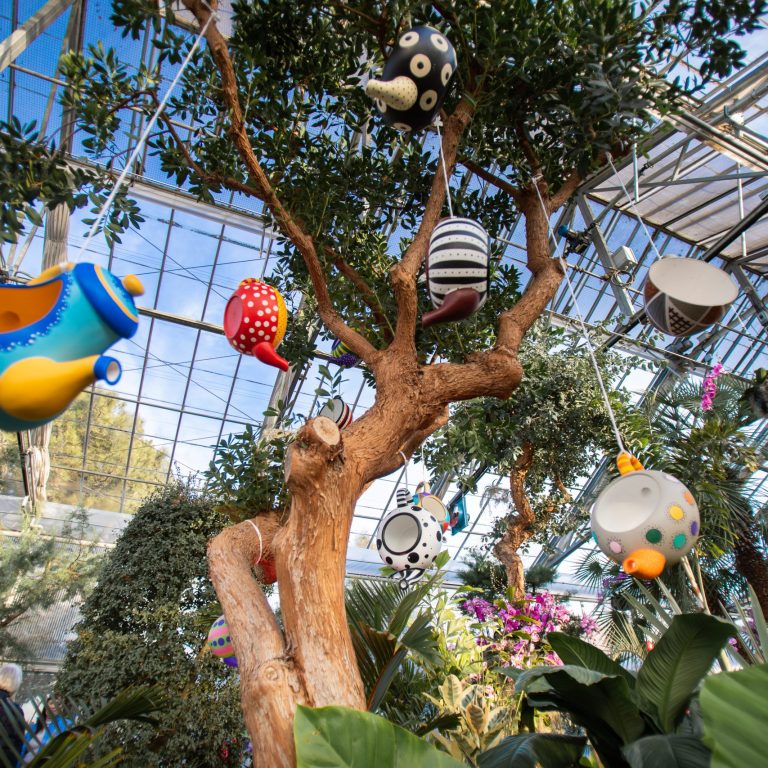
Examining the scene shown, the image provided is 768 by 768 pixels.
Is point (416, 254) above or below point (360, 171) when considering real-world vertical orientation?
below

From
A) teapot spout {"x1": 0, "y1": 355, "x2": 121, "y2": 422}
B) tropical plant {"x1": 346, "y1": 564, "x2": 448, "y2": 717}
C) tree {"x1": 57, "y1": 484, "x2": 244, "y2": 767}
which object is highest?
teapot spout {"x1": 0, "y1": 355, "x2": 121, "y2": 422}

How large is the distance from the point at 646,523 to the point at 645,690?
0.42 m

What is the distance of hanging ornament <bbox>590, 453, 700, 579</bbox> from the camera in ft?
4.94

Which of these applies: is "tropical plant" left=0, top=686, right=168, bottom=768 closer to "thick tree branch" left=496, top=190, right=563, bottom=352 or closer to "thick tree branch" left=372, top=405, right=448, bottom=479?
"thick tree branch" left=372, top=405, right=448, bottom=479

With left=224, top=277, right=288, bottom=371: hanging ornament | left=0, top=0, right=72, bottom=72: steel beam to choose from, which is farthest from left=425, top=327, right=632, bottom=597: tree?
left=0, top=0, right=72, bottom=72: steel beam

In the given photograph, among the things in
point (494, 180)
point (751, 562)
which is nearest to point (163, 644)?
point (494, 180)

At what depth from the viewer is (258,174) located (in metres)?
2.22

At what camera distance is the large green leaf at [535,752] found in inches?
53.4

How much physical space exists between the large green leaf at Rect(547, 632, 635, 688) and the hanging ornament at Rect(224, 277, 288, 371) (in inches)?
48.5

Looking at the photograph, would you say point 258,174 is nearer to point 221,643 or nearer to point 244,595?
point 244,595

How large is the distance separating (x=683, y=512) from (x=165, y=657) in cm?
333

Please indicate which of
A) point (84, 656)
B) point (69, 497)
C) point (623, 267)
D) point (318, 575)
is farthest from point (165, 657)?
point (69, 497)

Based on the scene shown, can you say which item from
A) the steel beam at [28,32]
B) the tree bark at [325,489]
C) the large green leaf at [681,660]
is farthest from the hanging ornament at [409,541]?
the steel beam at [28,32]

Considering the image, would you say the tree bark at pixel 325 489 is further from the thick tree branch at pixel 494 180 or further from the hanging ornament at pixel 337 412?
the hanging ornament at pixel 337 412
